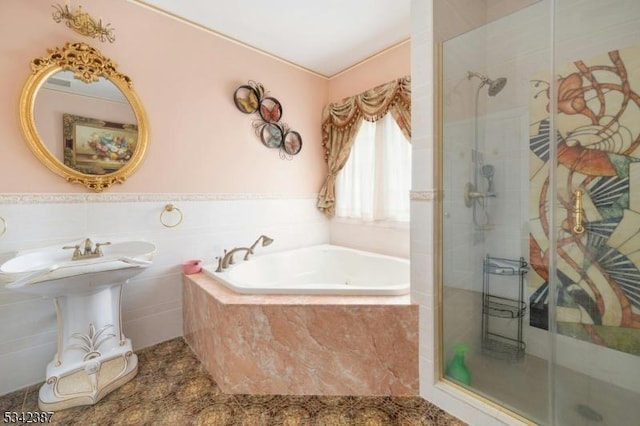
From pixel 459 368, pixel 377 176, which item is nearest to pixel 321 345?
pixel 459 368

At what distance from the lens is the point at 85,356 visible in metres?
1.54

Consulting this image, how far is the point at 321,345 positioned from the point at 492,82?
1.77m

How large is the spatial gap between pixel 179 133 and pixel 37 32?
2.94 ft

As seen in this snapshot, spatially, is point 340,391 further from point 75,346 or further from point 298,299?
point 75,346

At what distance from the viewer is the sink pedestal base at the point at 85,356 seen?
1.45 m

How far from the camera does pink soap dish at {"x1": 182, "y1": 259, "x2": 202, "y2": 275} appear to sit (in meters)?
2.07

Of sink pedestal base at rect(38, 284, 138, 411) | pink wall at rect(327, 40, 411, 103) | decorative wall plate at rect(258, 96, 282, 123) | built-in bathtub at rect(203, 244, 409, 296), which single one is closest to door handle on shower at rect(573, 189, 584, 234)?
built-in bathtub at rect(203, 244, 409, 296)

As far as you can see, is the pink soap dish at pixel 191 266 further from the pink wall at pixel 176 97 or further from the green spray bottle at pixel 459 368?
the green spray bottle at pixel 459 368

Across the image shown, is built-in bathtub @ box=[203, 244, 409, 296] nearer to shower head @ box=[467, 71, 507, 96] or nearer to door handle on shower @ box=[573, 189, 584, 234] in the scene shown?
door handle on shower @ box=[573, 189, 584, 234]

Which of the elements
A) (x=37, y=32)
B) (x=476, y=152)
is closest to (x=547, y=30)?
(x=476, y=152)

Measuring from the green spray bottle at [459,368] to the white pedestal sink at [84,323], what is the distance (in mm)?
1809

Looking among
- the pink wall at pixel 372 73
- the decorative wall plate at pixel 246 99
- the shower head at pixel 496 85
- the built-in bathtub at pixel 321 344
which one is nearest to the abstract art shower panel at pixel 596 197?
the shower head at pixel 496 85

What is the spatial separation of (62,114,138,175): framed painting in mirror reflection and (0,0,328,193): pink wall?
4.9 inches

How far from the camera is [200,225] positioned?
7.26 feet
